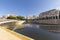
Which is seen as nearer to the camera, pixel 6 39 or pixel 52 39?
pixel 6 39

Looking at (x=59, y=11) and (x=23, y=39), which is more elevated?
(x=59, y=11)

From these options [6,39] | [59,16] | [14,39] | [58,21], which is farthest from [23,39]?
[59,16]

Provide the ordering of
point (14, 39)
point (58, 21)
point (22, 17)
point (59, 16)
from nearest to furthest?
point (14, 39) < point (58, 21) < point (59, 16) < point (22, 17)

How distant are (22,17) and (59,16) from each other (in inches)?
2444

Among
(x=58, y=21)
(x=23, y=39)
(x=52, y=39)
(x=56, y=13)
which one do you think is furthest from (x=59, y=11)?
(x=23, y=39)

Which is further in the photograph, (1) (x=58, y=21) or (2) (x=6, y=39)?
(1) (x=58, y=21)

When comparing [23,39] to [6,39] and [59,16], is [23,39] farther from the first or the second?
[59,16]

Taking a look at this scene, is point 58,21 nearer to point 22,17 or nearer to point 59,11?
point 59,11

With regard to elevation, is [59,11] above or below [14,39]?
above

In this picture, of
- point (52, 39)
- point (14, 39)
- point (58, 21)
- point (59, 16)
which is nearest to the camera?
point (14, 39)

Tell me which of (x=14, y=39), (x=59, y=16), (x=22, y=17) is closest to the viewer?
(x=14, y=39)

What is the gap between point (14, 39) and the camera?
11.6m

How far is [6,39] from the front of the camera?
1188 centimetres

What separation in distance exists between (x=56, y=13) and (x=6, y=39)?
53.8 metres
